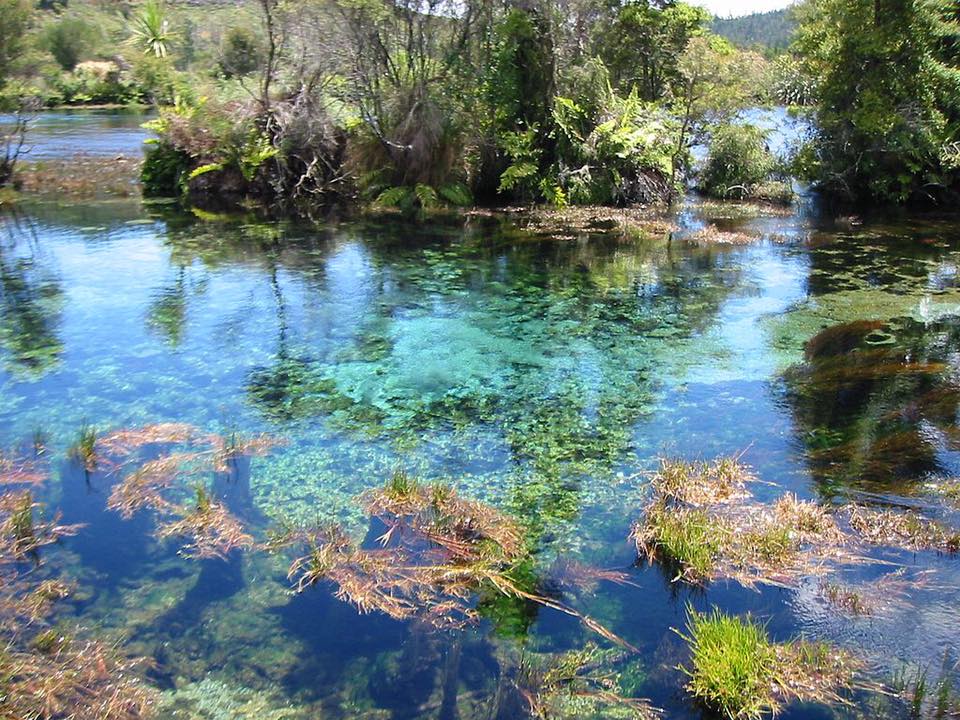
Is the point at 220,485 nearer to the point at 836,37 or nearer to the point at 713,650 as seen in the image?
the point at 713,650

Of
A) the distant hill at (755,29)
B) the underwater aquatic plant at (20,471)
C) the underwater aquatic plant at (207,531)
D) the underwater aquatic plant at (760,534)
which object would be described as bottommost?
the underwater aquatic plant at (207,531)

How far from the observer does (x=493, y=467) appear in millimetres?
8016

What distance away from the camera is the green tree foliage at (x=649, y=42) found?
24.3m

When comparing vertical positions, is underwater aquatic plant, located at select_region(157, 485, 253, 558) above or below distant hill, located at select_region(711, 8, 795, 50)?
below

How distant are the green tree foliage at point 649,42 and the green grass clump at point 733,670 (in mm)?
22244

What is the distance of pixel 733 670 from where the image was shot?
16.1 ft

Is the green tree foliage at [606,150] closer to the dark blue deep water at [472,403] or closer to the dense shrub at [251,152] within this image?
the dark blue deep water at [472,403]

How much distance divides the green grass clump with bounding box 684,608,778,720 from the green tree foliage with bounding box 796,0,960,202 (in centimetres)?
1894

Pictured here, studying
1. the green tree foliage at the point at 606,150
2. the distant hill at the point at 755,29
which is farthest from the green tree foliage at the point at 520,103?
the distant hill at the point at 755,29

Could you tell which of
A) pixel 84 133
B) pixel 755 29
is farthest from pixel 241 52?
pixel 755 29

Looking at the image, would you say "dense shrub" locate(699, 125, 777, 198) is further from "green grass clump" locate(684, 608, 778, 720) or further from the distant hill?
the distant hill

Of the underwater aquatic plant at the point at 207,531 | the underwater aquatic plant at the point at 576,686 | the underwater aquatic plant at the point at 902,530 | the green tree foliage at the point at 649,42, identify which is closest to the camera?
the underwater aquatic plant at the point at 576,686

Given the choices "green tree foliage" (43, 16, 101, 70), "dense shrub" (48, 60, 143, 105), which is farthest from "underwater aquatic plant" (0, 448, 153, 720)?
"green tree foliage" (43, 16, 101, 70)

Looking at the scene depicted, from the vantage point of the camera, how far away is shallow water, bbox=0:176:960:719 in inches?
218
